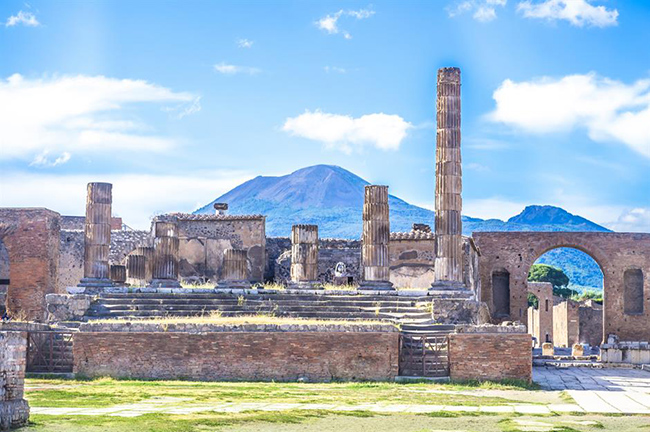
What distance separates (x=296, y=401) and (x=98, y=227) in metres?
15.0

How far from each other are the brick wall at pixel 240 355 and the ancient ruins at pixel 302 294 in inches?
1.0

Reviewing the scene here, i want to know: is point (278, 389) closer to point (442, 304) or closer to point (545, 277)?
point (442, 304)

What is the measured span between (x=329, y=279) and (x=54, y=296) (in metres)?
16.2

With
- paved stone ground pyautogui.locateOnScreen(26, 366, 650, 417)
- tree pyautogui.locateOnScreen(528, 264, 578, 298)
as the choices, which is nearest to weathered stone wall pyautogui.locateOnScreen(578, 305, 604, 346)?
paved stone ground pyautogui.locateOnScreen(26, 366, 650, 417)

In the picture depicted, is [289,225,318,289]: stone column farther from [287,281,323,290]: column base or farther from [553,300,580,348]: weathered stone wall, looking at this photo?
[553,300,580,348]: weathered stone wall

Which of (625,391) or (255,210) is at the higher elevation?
(255,210)

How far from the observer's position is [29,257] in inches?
1332

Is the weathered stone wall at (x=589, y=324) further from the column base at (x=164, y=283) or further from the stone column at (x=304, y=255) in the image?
the column base at (x=164, y=283)

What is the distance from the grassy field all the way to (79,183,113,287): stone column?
9.39 m

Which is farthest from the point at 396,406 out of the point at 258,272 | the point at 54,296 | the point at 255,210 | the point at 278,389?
the point at 255,210

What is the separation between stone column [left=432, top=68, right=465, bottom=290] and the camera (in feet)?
91.4

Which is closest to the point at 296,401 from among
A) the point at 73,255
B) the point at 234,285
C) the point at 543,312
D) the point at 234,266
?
the point at 234,285

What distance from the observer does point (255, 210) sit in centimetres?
17662

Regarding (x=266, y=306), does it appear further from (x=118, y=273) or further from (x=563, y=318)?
(x=563, y=318)
